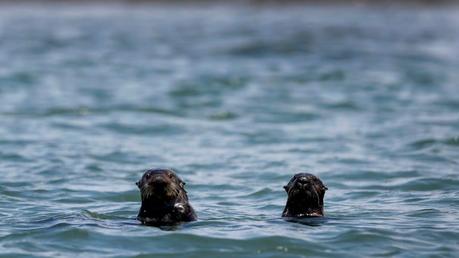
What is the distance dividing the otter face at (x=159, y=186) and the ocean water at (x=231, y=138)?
324 mm

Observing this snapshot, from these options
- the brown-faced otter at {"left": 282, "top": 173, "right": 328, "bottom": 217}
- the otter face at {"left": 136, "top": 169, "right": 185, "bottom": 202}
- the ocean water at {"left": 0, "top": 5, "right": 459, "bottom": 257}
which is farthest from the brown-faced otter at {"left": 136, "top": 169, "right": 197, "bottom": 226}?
the brown-faced otter at {"left": 282, "top": 173, "right": 328, "bottom": 217}

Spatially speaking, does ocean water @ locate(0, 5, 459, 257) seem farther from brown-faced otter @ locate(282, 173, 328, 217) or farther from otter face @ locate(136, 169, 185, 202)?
otter face @ locate(136, 169, 185, 202)

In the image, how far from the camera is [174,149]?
664 inches

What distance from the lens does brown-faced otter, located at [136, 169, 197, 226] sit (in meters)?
10.2

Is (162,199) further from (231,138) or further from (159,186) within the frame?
(231,138)

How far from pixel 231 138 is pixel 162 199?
7.74 meters

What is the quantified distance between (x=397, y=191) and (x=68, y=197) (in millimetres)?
4160

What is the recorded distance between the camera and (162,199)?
1027 centimetres

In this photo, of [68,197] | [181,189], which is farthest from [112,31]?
[181,189]

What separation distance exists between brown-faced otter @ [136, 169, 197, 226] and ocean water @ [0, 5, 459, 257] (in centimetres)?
17

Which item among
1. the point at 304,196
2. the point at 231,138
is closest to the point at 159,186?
the point at 304,196

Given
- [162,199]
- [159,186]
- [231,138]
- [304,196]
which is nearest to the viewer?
[159,186]

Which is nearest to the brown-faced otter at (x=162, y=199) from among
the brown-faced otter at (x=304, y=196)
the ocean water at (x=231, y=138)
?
the ocean water at (x=231, y=138)

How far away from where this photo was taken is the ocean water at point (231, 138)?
33.5 feet
